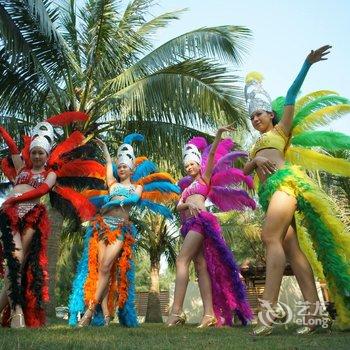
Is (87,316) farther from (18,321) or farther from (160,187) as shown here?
(160,187)

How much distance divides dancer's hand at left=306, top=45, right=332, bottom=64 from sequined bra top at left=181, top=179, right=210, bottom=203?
174 cm

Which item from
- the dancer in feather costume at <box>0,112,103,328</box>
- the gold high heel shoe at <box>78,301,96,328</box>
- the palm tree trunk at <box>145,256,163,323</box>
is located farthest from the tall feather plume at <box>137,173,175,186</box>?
the palm tree trunk at <box>145,256,163,323</box>

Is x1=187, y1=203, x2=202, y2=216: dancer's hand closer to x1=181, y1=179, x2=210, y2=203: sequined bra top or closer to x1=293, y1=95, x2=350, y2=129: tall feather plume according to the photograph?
x1=181, y1=179, x2=210, y2=203: sequined bra top

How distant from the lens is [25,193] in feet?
13.0

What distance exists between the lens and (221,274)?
4559 mm

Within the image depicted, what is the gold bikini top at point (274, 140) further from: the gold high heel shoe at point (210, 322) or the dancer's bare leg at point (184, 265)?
the gold high heel shoe at point (210, 322)

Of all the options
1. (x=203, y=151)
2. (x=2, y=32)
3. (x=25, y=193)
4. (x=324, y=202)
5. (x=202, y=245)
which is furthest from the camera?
(x=2, y=32)

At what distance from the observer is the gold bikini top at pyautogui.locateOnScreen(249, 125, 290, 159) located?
354cm

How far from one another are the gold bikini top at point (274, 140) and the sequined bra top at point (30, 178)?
180 cm

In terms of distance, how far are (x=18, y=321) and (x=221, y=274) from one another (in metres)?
1.81

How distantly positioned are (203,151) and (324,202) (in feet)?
7.35

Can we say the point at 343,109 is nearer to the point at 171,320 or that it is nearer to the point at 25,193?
the point at 171,320

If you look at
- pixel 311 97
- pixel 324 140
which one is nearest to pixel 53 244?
pixel 311 97

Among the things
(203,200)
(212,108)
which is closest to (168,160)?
(212,108)
